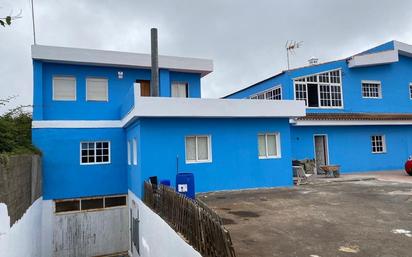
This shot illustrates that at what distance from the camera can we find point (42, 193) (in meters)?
13.2

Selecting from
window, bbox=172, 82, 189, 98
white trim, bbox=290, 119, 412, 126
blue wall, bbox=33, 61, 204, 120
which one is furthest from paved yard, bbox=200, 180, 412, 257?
blue wall, bbox=33, 61, 204, 120

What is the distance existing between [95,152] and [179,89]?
568 centimetres

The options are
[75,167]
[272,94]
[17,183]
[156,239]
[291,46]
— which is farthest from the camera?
[291,46]

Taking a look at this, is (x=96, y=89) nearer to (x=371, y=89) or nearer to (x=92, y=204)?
(x=92, y=204)

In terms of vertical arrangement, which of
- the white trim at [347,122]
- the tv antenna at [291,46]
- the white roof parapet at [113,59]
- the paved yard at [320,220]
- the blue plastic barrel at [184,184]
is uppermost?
the tv antenna at [291,46]

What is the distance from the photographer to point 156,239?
27.2 feet

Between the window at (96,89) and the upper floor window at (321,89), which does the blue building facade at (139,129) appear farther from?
the upper floor window at (321,89)

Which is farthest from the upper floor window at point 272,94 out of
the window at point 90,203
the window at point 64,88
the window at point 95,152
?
the window at point 64,88

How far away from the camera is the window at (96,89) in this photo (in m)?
14.6

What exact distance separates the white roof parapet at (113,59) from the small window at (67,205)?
6.79m

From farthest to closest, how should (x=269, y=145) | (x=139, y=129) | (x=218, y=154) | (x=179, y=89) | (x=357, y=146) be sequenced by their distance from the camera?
(x=357, y=146) → (x=179, y=89) → (x=269, y=145) → (x=218, y=154) → (x=139, y=129)

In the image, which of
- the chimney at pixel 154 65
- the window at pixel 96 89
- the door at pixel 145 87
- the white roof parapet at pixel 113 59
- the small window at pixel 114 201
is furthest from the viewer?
the door at pixel 145 87

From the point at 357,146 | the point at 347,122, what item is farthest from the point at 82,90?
the point at 357,146

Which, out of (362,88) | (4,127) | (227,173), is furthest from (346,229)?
(362,88)
